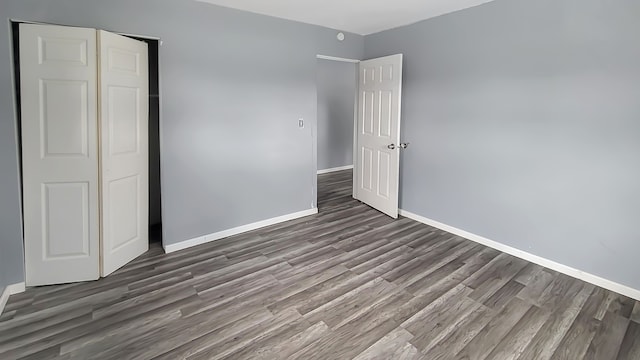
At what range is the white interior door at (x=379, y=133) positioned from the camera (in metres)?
4.26

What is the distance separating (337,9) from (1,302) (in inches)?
149

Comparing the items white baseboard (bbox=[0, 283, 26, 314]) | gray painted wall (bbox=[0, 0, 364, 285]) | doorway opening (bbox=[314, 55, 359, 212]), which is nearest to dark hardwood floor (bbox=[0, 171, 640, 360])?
white baseboard (bbox=[0, 283, 26, 314])

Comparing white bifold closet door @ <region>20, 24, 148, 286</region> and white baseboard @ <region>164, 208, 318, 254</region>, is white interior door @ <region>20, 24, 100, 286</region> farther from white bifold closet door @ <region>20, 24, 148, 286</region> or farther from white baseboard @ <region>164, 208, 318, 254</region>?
white baseboard @ <region>164, 208, 318, 254</region>

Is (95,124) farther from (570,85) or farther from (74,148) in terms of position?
(570,85)

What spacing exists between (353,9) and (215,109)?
1.79 metres

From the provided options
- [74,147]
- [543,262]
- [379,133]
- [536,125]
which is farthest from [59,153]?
[543,262]

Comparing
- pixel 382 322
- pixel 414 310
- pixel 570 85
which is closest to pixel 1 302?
pixel 382 322

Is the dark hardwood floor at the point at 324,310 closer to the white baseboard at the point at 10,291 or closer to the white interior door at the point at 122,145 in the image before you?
the white baseboard at the point at 10,291

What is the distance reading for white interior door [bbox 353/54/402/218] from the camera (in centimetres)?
426

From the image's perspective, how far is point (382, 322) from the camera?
230 centimetres

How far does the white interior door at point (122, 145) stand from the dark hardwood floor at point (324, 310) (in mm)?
258

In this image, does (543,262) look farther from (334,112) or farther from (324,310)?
(334,112)

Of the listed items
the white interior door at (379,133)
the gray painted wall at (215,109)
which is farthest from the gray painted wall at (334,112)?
the gray painted wall at (215,109)

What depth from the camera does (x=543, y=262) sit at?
3.17m
